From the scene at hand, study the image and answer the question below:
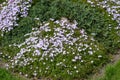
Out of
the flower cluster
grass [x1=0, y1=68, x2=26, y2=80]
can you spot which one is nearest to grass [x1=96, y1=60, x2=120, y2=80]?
the flower cluster

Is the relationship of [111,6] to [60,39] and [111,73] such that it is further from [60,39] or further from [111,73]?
[111,73]

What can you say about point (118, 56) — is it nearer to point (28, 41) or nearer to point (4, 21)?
point (28, 41)

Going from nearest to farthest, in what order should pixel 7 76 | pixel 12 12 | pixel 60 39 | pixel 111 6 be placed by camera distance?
pixel 7 76 → pixel 60 39 → pixel 111 6 → pixel 12 12

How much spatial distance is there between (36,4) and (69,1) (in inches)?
32.4

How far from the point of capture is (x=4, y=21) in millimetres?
8734

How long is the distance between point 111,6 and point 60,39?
147cm

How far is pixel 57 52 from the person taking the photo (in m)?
7.64

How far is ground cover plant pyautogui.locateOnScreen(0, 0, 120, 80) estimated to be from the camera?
743 centimetres

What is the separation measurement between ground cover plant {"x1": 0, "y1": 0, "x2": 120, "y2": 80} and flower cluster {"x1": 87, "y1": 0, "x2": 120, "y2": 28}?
68 millimetres

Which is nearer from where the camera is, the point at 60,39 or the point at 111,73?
the point at 111,73

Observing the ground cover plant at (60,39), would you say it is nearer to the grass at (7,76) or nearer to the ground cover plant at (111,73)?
the grass at (7,76)

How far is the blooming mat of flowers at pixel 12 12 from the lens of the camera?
8688mm

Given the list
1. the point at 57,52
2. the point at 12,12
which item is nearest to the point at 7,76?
the point at 57,52

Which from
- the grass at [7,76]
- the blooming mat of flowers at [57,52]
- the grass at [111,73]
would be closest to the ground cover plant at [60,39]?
the blooming mat of flowers at [57,52]
